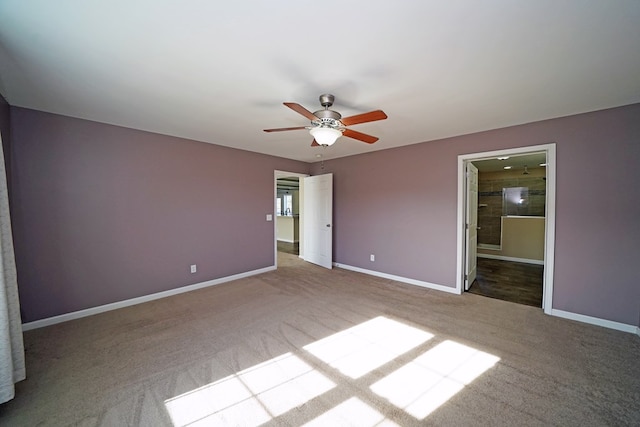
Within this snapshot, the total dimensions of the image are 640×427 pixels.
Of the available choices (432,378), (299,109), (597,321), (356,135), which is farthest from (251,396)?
(597,321)

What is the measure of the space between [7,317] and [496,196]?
9052 mm

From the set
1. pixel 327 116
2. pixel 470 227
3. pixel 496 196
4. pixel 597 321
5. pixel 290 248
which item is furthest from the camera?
pixel 290 248

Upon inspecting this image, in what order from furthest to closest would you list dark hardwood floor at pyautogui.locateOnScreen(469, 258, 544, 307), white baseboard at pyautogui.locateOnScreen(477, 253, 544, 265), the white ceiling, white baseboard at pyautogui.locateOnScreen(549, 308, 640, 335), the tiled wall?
the tiled wall < white baseboard at pyautogui.locateOnScreen(477, 253, 544, 265) < dark hardwood floor at pyautogui.locateOnScreen(469, 258, 544, 307) < white baseboard at pyautogui.locateOnScreen(549, 308, 640, 335) < the white ceiling

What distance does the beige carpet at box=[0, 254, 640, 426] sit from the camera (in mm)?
1619

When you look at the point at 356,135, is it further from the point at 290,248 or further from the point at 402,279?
the point at 290,248

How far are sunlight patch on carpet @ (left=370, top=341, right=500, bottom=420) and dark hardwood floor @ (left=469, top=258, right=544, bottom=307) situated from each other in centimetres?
193

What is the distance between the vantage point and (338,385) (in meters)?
1.87

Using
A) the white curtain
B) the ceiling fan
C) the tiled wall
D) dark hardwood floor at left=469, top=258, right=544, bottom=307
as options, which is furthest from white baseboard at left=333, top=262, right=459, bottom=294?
the white curtain

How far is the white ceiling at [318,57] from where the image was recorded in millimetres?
1369

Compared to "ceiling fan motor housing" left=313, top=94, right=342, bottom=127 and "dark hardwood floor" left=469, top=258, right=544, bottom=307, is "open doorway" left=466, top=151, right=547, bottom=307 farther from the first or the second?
"ceiling fan motor housing" left=313, top=94, right=342, bottom=127

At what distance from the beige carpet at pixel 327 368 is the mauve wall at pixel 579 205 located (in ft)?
1.71

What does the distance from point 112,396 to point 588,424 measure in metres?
3.18

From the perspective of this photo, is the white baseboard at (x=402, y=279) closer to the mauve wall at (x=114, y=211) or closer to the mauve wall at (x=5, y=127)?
the mauve wall at (x=114, y=211)

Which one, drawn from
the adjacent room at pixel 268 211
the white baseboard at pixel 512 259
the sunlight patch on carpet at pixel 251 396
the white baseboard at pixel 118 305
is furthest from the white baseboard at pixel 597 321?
the white baseboard at pixel 118 305
